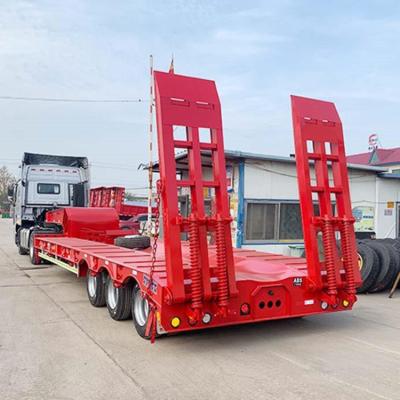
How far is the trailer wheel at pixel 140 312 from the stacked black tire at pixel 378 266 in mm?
5487

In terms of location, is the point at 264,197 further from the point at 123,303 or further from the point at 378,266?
the point at 123,303

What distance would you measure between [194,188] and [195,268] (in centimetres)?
97

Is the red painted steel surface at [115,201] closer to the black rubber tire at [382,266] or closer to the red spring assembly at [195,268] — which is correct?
the black rubber tire at [382,266]

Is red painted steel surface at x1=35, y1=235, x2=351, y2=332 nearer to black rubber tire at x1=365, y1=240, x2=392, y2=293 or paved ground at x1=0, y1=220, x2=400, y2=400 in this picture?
paved ground at x1=0, y1=220, x2=400, y2=400

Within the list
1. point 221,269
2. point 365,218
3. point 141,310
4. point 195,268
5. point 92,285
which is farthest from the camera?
point 365,218

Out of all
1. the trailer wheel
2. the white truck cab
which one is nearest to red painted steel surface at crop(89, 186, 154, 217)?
the white truck cab

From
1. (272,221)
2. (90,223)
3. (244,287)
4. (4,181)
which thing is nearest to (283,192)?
(272,221)

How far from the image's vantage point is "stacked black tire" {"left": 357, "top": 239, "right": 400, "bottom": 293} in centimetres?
983

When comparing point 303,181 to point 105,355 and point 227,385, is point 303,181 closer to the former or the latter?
point 227,385

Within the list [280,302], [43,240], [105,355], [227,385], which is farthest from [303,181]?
[43,240]

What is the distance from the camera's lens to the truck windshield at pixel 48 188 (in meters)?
16.2

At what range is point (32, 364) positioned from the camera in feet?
16.8

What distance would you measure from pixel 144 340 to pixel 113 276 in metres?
1.23

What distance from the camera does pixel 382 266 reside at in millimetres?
9859
